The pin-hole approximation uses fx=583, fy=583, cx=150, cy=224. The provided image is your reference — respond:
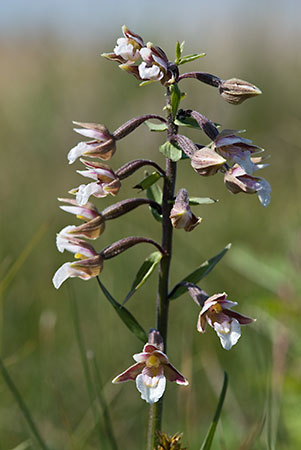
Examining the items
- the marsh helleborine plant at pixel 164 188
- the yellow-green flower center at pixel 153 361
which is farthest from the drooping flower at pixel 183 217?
the yellow-green flower center at pixel 153 361

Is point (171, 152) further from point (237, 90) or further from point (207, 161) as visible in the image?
point (237, 90)

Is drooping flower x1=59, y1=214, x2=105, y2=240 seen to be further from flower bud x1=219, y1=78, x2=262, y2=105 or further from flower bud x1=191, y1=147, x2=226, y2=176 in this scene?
flower bud x1=219, y1=78, x2=262, y2=105

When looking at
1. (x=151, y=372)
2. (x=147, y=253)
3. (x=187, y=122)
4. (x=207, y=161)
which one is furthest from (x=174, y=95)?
(x=147, y=253)

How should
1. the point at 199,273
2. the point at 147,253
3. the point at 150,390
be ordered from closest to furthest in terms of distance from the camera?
1. the point at 150,390
2. the point at 199,273
3. the point at 147,253

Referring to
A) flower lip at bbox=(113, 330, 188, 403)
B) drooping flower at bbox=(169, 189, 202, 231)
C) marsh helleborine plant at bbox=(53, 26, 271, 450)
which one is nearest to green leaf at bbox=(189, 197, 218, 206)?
marsh helleborine plant at bbox=(53, 26, 271, 450)

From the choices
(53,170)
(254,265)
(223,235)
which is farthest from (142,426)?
(53,170)

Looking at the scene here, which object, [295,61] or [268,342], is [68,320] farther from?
[295,61]
